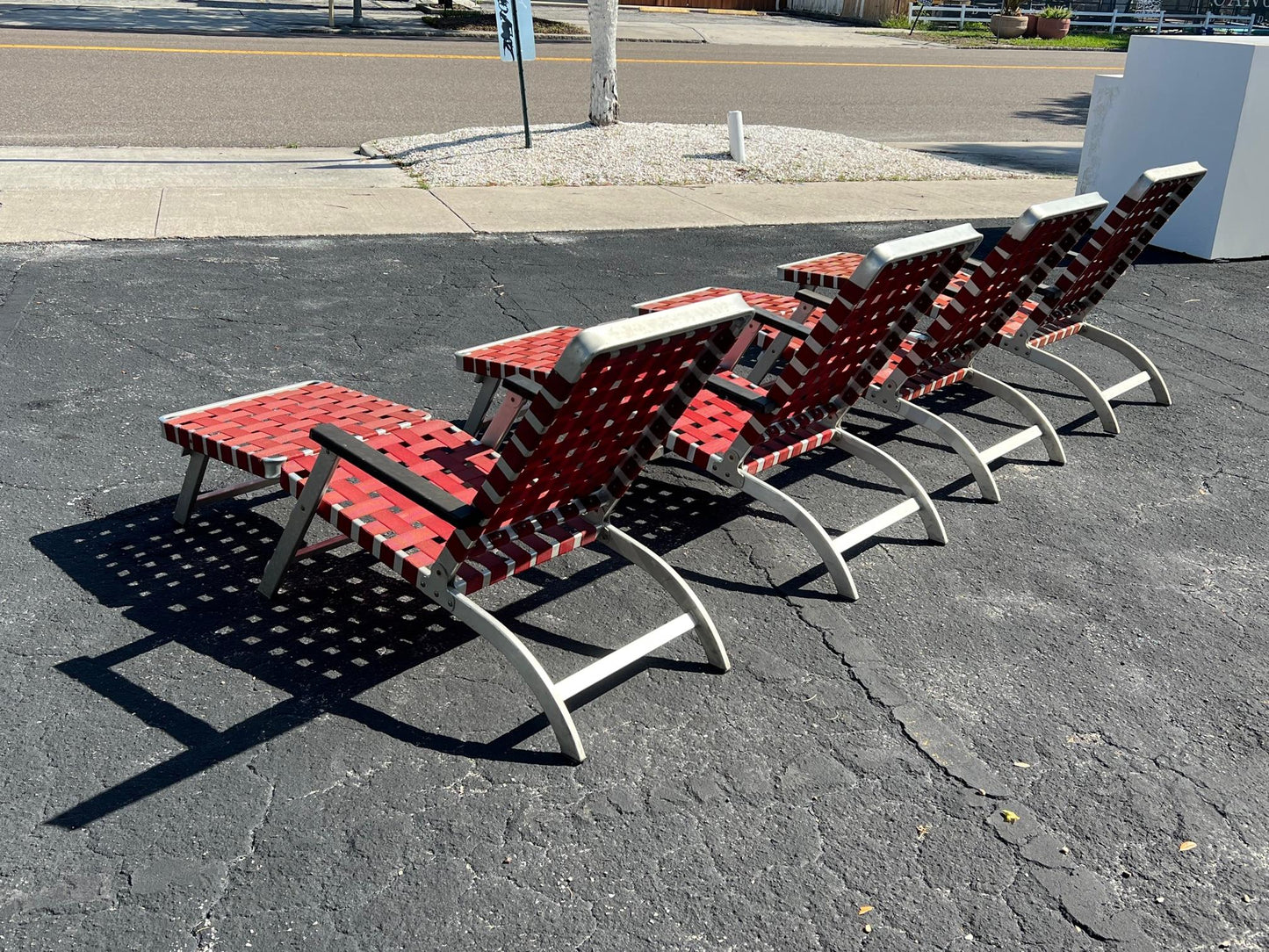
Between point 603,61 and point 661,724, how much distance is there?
10.8 metres

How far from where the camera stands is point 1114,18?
36.8 meters

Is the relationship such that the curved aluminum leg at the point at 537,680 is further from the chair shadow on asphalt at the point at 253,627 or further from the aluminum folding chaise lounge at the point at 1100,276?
the aluminum folding chaise lounge at the point at 1100,276

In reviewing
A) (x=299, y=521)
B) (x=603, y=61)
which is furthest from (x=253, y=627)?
(x=603, y=61)

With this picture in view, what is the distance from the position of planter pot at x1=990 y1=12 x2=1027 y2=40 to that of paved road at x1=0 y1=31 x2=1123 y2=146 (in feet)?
24.7

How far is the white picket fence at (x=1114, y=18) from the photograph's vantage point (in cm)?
3431

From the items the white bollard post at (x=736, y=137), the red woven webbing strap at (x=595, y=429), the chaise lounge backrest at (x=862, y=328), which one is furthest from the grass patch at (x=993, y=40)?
the red woven webbing strap at (x=595, y=429)

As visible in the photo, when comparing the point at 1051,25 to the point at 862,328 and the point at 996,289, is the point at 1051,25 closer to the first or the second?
the point at 996,289

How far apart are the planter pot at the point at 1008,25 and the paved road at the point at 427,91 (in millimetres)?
7534

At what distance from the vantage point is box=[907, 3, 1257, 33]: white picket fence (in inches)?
1351

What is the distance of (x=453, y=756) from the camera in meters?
3.52

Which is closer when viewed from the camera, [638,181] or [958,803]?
[958,803]

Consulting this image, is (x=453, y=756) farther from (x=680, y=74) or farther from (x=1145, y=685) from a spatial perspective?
(x=680, y=74)

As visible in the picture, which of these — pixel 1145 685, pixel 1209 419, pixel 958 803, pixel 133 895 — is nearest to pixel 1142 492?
pixel 1209 419

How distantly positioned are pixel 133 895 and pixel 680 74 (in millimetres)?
19955
